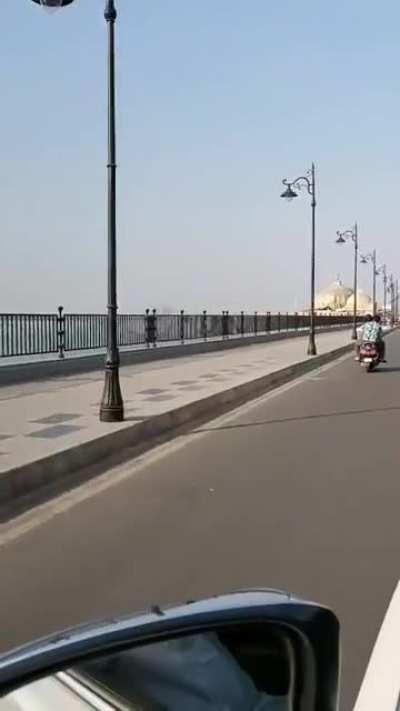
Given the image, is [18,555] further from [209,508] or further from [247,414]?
[247,414]

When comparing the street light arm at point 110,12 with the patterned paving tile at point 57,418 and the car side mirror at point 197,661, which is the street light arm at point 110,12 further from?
the car side mirror at point 197,661

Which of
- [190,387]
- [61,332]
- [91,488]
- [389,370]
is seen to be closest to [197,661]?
[91,488]

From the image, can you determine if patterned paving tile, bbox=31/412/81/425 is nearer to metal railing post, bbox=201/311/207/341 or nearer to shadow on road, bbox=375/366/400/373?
shadow on road, bbox=375/366/400/373

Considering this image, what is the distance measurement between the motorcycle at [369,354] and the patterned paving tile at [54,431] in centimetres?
1573

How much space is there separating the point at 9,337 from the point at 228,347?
20507mm

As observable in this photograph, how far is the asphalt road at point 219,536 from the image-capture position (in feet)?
16.6

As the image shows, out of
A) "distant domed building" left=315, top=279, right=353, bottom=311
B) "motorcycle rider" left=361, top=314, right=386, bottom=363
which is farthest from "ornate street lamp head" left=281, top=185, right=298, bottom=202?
"distant domed building" left=315, top=279, right=353, bottom=311

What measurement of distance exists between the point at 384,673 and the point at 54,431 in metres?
7.62

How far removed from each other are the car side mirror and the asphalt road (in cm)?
170

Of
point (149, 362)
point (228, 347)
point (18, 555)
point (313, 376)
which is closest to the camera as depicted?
point (18, 555)

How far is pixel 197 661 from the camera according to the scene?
6.49 ft

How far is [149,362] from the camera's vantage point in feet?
91.5

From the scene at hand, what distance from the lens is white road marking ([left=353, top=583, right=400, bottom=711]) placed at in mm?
3590

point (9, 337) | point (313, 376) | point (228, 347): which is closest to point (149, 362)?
point (313, 376)
